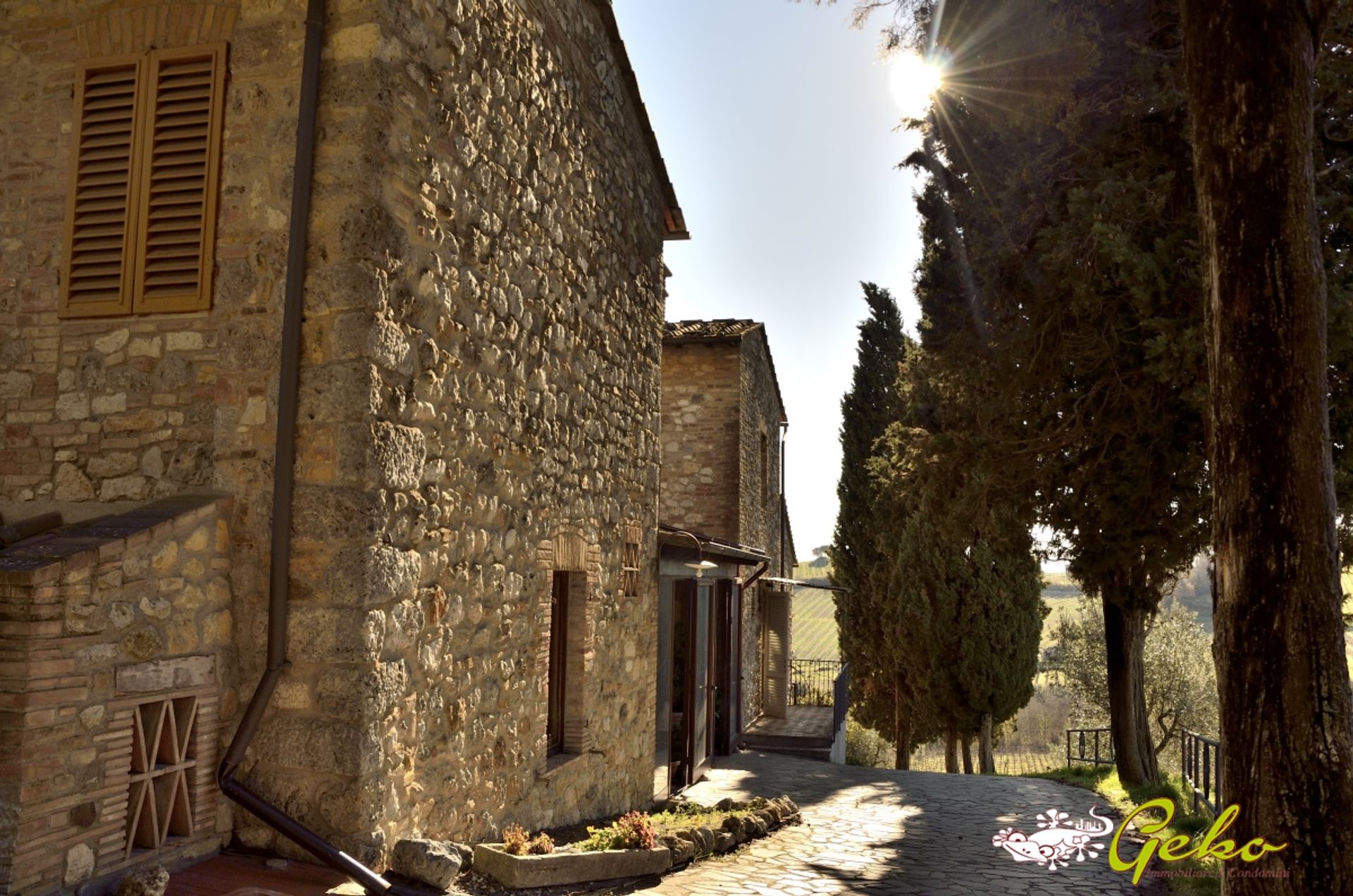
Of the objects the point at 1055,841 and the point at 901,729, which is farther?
the point at 901,729

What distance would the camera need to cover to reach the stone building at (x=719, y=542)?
38.6 ft

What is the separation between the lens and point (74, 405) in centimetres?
462

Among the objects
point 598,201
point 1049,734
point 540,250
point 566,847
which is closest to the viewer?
point 566,847

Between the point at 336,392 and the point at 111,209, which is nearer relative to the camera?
the point at 336,392

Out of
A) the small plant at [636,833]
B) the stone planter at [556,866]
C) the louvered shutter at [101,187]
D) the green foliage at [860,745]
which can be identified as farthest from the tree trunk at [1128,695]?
the louvered shutter at [101,187]

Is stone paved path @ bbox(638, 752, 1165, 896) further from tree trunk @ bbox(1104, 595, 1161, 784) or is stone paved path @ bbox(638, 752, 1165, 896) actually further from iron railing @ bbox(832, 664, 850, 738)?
iron railing @ bbox(832, 664, 850, 738)

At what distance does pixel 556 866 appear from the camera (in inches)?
196

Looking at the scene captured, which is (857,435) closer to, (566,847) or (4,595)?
(566,847)

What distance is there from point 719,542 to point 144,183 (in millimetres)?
7916

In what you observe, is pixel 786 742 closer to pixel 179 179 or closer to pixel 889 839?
pixel 889 839

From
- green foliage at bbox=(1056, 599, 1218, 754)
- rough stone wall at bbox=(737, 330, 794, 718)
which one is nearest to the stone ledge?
rough stone wall at bbox=(737, 330, 794, 718)

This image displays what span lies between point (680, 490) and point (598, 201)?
9.04 m

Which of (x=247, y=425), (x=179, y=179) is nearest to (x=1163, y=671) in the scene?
(x=247, y=425)

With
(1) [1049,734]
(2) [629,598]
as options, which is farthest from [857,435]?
(1) [1049,734]
